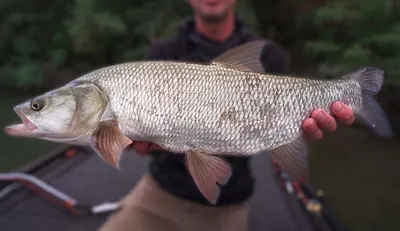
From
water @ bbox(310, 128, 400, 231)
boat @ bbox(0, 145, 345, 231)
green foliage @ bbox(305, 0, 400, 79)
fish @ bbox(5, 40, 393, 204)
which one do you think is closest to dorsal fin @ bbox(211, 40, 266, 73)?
fish @ bbox(5, 40, 393, 204)

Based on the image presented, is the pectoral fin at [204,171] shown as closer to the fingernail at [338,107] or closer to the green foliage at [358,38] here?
the fingernail at [338,107]

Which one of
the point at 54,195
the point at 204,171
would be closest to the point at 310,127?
the point at 204,171

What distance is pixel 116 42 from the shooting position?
10984mm

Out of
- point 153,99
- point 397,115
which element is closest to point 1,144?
point 153,99

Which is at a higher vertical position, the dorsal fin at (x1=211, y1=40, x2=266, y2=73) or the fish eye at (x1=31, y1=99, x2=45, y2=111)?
the dorsal fin at (x1=211, y1=40, x2=266, y2=73)

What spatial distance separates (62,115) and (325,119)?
960 millimetres

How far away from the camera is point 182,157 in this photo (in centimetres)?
211

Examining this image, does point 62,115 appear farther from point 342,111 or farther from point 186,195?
point 342,111

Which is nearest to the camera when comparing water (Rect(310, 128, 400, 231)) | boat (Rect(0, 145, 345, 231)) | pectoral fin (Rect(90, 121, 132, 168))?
pectoral fin (Rect(90, 121, 132, 168))

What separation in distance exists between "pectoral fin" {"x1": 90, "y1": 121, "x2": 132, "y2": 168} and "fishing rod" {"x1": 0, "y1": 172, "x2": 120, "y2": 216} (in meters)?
1.12

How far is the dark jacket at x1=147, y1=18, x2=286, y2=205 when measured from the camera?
2107mm

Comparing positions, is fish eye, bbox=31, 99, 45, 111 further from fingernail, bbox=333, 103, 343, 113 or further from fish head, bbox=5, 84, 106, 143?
fingernail, bbox=333, 103, 343, 113

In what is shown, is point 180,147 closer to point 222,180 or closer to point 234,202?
point 222,180

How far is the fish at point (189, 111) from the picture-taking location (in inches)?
56.9
